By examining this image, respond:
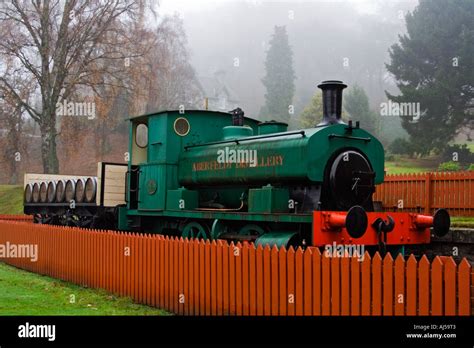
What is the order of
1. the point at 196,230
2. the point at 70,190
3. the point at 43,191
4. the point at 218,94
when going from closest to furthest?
the point at 196,230 < the point at 70,190 < the point at 43,191 < the point at 218,94

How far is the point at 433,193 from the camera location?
14.7m

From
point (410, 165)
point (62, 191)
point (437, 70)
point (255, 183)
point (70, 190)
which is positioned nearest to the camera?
point (255, 183)

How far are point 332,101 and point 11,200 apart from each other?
24975 mm

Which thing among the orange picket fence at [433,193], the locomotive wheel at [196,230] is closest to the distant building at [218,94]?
the orange picket fence at [433,193]

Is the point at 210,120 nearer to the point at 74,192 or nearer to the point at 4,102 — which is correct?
the point at 74,192

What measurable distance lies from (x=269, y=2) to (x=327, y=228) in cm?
12325

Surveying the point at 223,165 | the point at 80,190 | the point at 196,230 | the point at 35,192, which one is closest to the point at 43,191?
the point at 35,192

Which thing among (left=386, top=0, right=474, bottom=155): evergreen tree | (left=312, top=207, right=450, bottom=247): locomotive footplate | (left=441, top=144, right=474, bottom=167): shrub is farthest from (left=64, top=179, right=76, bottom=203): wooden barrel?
(left=441, top=144, right=474, bottom=167): shrub

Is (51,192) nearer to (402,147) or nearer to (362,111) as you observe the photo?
(402,147)

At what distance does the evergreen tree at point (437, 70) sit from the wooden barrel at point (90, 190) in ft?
70.8

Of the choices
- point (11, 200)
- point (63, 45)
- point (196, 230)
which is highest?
point (63, 45)

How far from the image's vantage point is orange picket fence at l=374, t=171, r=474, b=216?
560 inches

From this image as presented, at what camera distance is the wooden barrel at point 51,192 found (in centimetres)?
1702

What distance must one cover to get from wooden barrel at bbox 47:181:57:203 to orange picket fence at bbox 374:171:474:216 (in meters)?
9.64
